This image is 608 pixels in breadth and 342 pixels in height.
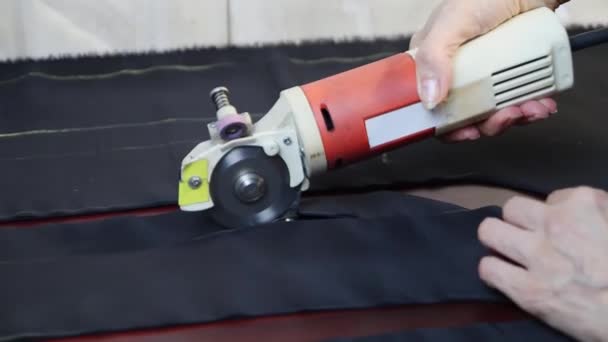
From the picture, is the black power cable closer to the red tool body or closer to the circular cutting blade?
the red tool body

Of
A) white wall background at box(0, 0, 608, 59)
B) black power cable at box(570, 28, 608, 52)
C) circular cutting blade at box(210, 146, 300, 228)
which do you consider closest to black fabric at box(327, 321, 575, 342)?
circular cutting blade at box(210, 146, 300, 228)

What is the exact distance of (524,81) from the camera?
3.01 ft

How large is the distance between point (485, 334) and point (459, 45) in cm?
37

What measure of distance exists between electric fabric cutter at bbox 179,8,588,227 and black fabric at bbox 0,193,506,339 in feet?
0.19

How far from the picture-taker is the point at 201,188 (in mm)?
892

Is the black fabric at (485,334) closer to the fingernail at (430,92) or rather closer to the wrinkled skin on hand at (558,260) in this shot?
the wrinkled skin on hand at (558,260)

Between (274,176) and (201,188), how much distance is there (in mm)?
94

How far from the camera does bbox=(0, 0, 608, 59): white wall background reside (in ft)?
4.71

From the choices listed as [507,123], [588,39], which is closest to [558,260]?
[507,123]

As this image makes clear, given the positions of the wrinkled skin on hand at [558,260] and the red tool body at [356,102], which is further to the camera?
the red tool body at [356,102]

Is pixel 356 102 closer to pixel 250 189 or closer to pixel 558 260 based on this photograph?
pixel 250 189

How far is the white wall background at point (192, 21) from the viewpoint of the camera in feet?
4.71

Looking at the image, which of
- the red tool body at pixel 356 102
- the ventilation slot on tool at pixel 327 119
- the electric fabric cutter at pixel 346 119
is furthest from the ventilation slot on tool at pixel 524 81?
the ventilation slot on tool at pixel 327 119

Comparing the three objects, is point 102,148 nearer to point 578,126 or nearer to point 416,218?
point 416,218
